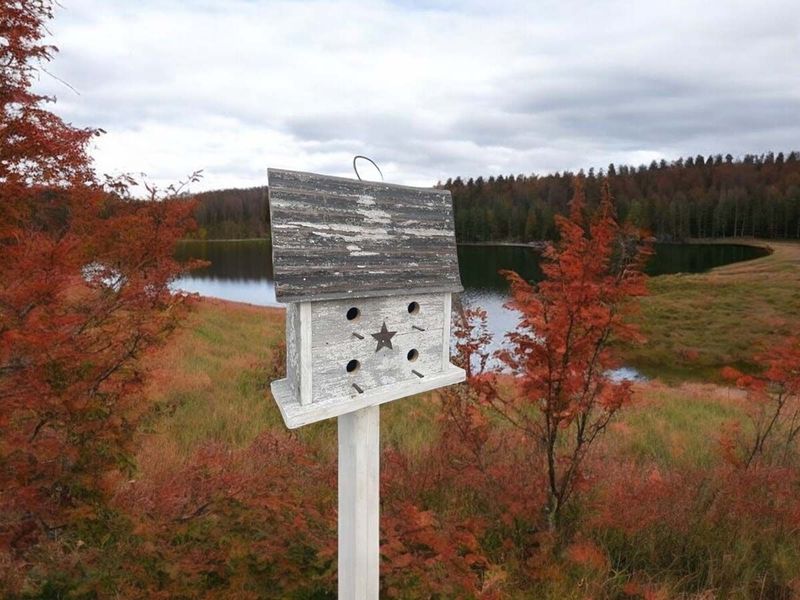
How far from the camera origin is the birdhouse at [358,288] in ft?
6.69

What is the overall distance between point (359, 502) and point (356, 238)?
121cm

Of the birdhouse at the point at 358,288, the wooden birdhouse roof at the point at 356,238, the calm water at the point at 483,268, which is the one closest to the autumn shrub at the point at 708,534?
the birdhouse at the point at 358,288

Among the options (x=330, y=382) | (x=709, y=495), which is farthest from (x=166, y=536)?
(x=709, y=495)

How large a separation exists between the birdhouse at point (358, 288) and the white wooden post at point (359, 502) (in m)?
0.18

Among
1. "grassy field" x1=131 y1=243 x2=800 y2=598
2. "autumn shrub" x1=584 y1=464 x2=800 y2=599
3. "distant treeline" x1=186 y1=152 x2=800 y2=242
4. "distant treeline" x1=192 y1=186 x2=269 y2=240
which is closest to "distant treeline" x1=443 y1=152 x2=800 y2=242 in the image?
"distant treeline" x1=186 y1=152 x2=800 y2=242

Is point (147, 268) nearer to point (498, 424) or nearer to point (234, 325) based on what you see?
point (498, 424)

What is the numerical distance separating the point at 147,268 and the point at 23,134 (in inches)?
63.6

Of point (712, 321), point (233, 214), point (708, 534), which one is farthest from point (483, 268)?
point (233, 214)

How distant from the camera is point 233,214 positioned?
86.8 meters

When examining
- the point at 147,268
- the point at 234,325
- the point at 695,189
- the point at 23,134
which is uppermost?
the point at 695,189

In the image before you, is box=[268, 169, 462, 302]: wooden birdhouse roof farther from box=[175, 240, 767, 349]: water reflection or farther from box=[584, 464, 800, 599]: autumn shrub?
box=[175, 240, 767, 349]: water reflection

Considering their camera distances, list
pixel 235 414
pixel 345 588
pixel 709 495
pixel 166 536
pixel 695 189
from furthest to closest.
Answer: pixel 695 189 → pixel 235 414 → pixel 709 495 → pixel 166 536 → pixel 345 588

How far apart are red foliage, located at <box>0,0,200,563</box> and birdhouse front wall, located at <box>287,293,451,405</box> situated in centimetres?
164

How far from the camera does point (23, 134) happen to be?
15.1 ft
